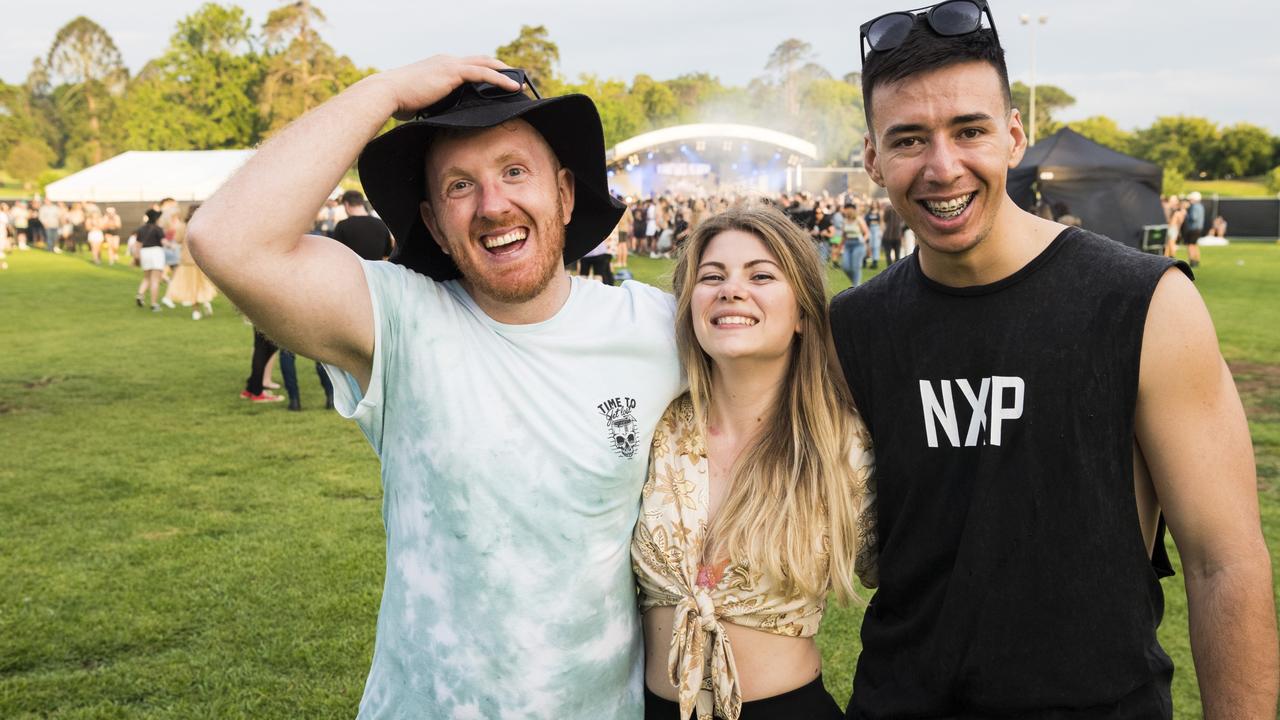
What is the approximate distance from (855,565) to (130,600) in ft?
14.8

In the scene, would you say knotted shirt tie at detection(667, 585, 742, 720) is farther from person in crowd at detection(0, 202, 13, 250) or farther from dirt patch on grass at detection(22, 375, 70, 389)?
person in crowd at detection(0, 202, 13, 250)

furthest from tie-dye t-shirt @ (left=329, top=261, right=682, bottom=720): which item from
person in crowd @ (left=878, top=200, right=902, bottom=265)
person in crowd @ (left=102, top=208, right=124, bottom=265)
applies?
person in crowd @ (left=102, top=208, right=124, bottom=265)

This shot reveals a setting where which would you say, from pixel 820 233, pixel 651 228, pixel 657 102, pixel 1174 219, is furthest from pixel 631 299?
pixel 657 102

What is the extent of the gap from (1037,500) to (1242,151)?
232 ft

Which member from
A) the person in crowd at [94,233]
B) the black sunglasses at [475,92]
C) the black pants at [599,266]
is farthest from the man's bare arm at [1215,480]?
the person in crowd at [94,233]

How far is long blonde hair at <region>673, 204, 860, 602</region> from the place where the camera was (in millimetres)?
2678

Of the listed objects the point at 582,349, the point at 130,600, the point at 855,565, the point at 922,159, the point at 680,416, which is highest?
the point at 922,159

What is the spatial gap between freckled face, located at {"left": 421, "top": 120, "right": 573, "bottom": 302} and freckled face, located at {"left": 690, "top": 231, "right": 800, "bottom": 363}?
524 millimetres

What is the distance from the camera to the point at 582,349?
2621 mm

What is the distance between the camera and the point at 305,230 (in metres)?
2.25

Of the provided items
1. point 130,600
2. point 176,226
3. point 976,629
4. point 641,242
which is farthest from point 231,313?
point 976,629

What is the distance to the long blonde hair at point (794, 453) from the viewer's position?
268 cm

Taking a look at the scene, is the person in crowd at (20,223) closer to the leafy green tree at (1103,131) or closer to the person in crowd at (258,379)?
the person in crowd at (258,379)

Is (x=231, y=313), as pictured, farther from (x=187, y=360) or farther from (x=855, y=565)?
(x=855, y=565)
